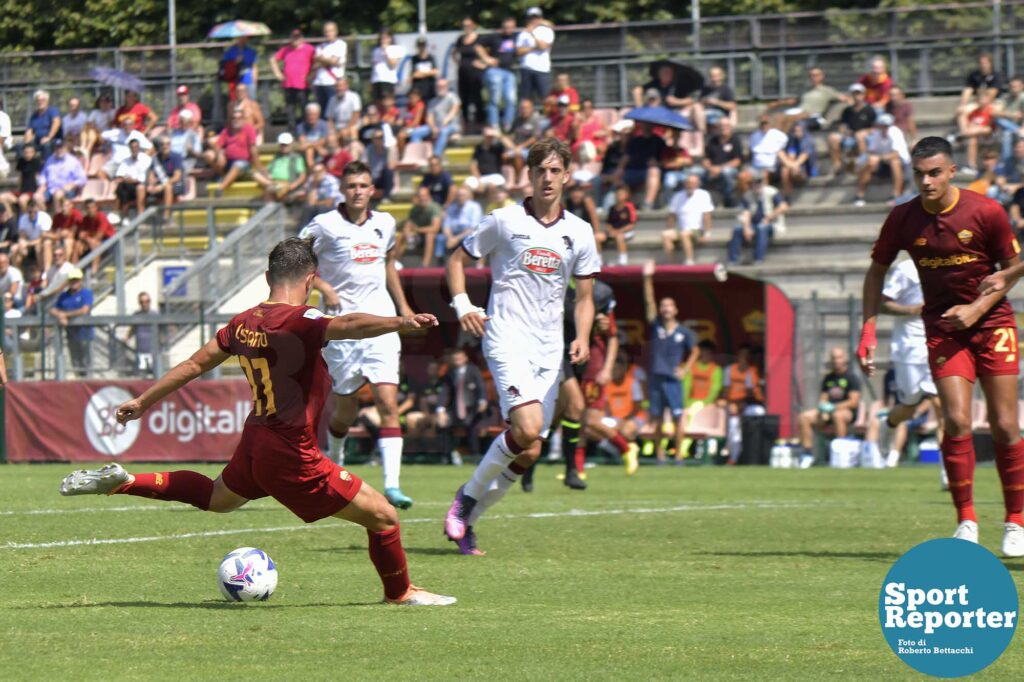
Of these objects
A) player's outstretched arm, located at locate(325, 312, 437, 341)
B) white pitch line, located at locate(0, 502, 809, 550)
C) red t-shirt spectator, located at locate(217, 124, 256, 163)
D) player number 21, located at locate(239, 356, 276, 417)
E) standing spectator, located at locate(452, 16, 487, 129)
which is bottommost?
white pitch line, located at locate(0, 502, 809, 550)

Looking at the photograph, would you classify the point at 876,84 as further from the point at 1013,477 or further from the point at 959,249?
the point at 1013,477

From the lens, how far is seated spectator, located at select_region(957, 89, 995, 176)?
2503cm

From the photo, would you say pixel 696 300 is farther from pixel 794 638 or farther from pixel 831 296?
pixel 794 638

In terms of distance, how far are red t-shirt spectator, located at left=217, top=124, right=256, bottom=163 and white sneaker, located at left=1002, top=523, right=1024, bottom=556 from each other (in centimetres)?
2263

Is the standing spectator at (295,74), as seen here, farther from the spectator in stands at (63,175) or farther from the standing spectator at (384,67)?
the spectator in stands at (63,175)

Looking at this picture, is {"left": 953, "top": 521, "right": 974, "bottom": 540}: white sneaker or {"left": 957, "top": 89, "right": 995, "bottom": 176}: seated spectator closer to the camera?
{"left": 953, "top": 521, "right": 974, "bottom": 540}: white sneaker

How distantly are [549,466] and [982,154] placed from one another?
27.1 feet

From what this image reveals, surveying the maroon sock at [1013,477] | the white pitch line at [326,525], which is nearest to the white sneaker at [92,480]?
the white pitch line at [326,525]

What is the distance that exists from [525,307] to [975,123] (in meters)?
16.5

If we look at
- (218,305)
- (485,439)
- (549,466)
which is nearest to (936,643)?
(549,466)

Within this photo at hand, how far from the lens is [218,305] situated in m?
25.2

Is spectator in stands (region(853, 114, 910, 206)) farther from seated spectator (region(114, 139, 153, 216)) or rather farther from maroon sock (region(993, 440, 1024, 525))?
maroon sock (region(993, 440, 1024, 525))

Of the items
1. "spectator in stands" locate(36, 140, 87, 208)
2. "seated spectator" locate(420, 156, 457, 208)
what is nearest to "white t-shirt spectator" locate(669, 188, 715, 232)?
"seated spectator" locate(420, 156, 457, 208)

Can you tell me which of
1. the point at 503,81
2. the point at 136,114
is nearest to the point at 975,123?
the point at 503,81
